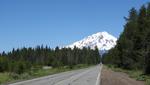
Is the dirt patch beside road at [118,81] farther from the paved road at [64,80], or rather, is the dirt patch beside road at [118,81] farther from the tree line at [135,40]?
the tree line at [135,40]

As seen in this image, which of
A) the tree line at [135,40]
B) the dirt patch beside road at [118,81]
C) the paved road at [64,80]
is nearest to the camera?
the paved road at [64,80]

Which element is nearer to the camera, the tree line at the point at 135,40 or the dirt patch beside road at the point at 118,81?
the dirt patch beside road at the point at 118,81

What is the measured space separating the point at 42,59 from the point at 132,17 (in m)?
112

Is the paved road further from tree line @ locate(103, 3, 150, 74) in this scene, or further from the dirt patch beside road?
tree line @ locate(103, 3, 150, 74)

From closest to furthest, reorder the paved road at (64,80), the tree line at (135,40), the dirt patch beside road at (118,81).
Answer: the paved road at (64,80), the dirt patch beside road at (118,81), the tree line at (135,40)

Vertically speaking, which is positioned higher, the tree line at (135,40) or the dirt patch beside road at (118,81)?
the tree line at (135,40)

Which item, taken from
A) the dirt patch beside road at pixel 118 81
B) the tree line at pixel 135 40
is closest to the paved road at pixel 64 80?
the dirt patch beside road at pixel 118 81

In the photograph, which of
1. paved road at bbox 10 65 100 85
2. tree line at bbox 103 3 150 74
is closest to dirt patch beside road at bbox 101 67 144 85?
paved road at bbox 10 65 100 85

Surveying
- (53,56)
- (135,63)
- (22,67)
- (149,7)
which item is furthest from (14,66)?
(53,56)

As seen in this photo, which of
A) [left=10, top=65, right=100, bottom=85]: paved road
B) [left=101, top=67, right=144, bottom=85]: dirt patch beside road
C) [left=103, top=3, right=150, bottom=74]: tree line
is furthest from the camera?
[left=103, top=3, right=150, bottom=74]: tree line

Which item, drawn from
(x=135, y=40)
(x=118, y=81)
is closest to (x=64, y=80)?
(x=118, y=81)

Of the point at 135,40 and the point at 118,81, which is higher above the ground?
the point at 135,40

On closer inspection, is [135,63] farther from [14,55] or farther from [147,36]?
[14,55]

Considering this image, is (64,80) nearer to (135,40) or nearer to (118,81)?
(118,81)
